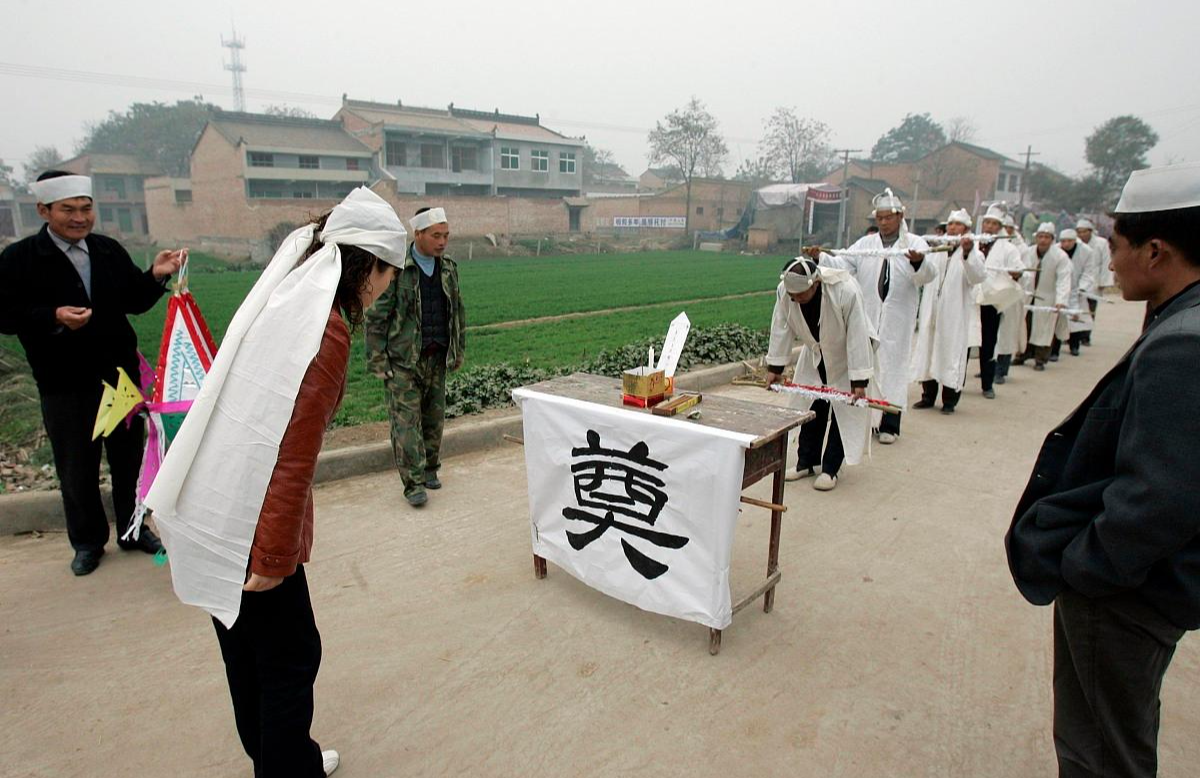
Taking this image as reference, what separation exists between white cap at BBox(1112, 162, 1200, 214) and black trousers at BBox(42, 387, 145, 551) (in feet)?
14.1

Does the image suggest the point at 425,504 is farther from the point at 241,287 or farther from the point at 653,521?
the point at 241,287

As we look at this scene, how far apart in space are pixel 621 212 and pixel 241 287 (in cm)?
2793

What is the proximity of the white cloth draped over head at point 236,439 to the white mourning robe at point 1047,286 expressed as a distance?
10.0 metres

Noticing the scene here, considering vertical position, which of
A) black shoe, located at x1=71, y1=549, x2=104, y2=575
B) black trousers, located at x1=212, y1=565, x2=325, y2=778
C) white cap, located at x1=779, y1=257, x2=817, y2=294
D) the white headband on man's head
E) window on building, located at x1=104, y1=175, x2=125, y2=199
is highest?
window on building, located at x1=104, y1=175, x2=125, y2=199

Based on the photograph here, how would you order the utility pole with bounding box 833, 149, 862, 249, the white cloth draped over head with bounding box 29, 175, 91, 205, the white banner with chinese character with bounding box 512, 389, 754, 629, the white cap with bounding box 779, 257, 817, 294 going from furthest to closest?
1. the utility pole with bounding box 833, 149, 862, 249
2. the white cap with bounding box 779, 257, 817, 294
3. the white cloth draped over head with bounding box 29, 175, 91, 205
4. the white banner with chinese character with bounding box 512, 389, 754, 629

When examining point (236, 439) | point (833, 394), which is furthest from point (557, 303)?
point (236, 439)

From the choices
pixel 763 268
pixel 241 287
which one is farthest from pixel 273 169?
pixel 763 268

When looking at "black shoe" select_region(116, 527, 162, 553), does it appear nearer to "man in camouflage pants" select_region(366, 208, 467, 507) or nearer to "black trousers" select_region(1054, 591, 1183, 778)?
"man in camouflage pants" select_region(366, 208, 467, 507)

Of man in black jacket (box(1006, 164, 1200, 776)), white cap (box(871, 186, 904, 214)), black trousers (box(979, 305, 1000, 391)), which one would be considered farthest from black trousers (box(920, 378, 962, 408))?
man in black jacket (box(1006, 164, 1200, 776))

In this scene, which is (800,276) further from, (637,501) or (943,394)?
(943,394)

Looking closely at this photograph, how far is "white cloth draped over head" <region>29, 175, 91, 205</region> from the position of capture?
3.33 m

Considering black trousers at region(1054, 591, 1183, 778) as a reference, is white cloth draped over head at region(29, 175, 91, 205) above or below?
above

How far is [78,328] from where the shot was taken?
3.41 m

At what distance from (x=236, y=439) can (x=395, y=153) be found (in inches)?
1569
